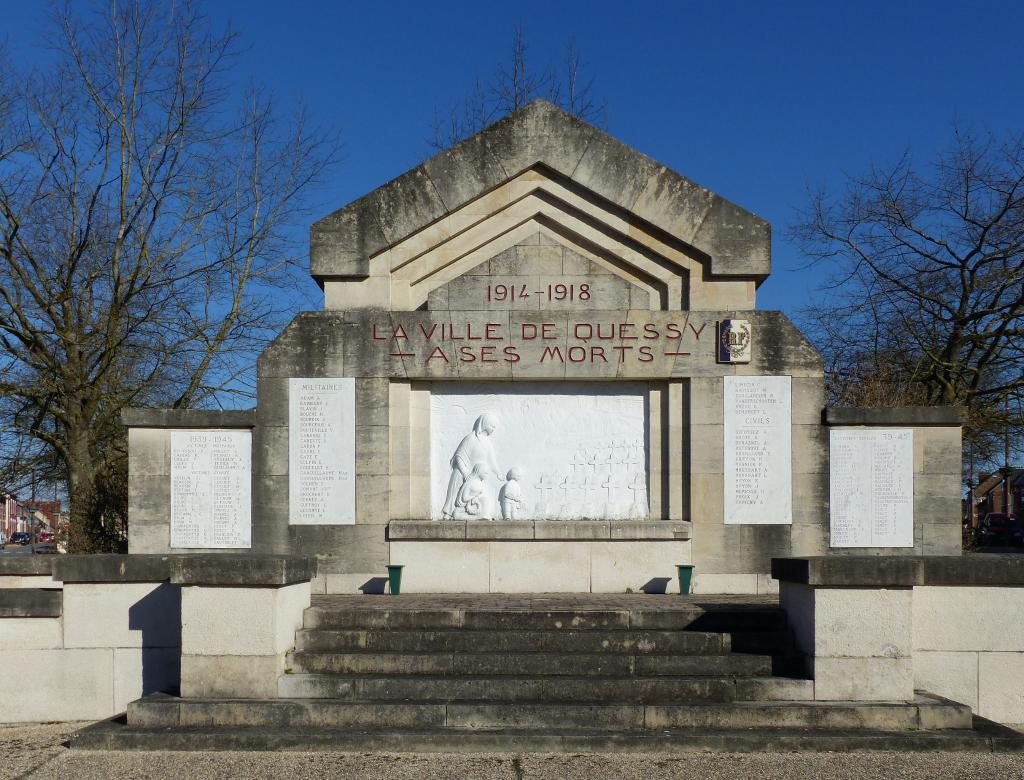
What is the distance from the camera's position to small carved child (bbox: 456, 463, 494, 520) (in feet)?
43.7

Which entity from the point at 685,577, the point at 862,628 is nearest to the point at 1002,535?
the point at 685,577

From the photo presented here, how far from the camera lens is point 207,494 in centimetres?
1300

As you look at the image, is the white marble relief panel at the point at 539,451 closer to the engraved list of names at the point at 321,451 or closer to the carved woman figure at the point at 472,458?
the carved woman figure at the point at 472,458

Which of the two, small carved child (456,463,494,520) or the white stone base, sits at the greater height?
small carved child (456,463,494,520)

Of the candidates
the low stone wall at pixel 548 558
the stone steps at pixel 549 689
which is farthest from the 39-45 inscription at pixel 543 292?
the stone steps at pixel 549 689

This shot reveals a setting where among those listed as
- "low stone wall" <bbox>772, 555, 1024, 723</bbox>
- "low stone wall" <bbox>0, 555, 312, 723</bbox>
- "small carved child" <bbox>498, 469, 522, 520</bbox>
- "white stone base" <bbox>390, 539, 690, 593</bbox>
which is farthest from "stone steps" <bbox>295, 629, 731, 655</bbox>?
"small carved child" <bbox>498, 469, 522, 520</bbox>

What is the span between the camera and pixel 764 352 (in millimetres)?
13203

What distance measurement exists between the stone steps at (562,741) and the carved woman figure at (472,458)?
5.38 m

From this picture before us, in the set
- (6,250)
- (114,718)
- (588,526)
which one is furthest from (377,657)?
(6,250)

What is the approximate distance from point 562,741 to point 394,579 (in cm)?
505

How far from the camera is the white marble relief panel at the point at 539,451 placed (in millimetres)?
13391

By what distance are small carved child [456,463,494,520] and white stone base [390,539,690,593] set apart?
1.75ft

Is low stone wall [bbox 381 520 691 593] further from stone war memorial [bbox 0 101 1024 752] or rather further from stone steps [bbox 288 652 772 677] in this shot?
stone steps [bbox 288 652 772 677]

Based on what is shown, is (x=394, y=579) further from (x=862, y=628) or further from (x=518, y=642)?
(x=862, y=628)
